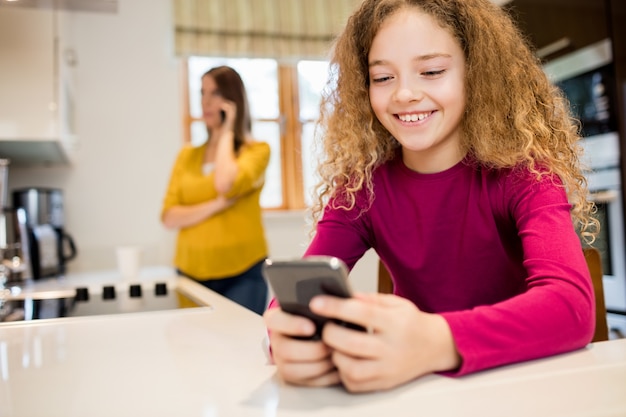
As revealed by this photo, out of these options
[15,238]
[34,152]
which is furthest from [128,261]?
[34,152]

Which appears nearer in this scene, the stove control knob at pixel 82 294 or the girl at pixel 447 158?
the girl at pixel 447 158

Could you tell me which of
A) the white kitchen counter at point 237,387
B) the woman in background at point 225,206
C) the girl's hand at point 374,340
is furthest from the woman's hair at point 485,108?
the woman in background at point 225,206

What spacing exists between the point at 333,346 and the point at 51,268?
7.05 ft

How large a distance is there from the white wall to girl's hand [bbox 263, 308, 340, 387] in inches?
97.5

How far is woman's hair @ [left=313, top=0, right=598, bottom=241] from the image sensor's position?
863 millimetres

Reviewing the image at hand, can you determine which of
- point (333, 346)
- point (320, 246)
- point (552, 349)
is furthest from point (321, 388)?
point (320, 246)

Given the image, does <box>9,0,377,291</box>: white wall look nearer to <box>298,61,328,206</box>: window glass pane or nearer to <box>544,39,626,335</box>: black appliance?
<box>298,61,328,206</box>: window glass pane

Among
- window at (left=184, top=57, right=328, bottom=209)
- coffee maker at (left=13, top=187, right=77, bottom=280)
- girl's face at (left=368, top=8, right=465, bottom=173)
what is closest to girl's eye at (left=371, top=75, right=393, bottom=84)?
girl's face at (left=368, top=8, right=465, bottom=173)

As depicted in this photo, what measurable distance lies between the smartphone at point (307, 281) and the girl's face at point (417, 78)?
0.42 metres

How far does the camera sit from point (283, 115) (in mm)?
3473

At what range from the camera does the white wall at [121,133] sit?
305 cm

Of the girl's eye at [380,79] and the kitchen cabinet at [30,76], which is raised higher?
the kitchen cabinet at [30,76]

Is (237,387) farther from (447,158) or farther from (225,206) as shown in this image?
(225,206)

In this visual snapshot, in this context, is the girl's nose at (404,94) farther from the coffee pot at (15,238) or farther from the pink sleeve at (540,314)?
the coffee pot at (15,238)
